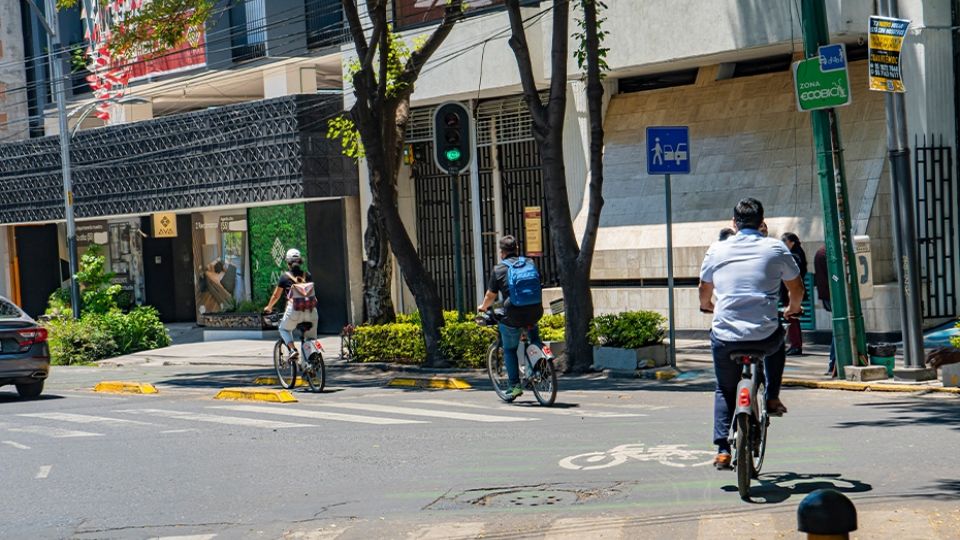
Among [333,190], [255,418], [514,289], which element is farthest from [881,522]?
[333,190]

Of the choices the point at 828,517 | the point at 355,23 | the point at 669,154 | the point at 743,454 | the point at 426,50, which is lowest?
the point at 743,454

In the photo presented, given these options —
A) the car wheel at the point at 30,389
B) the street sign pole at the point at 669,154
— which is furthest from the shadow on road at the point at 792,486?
the car wheel at the point at 30,389

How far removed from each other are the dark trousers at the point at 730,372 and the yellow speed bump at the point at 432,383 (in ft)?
27.9

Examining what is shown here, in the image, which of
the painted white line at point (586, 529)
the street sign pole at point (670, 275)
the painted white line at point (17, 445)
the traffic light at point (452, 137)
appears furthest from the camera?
the traffic light at point (452, 137)

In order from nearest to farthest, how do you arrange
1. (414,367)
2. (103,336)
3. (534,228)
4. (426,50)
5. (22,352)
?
(22,352)
(414,367)
(426,50)
(534,228)
(103,336)

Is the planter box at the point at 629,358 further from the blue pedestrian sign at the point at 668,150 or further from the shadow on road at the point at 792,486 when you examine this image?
the shadow on road at the point at 792,486

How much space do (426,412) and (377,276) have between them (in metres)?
7.23

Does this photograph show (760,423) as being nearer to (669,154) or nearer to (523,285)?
(523,285)

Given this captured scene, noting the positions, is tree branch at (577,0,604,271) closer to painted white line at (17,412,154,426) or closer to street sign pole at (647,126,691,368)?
street sign pole at (647,126,691,368)

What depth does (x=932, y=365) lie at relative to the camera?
1430 centimetres

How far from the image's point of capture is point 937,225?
1941 centimetres

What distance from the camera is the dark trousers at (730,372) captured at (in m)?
8.52

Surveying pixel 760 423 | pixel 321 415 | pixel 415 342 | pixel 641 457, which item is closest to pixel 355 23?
pixel 415 342

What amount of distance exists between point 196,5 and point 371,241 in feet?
14.9
